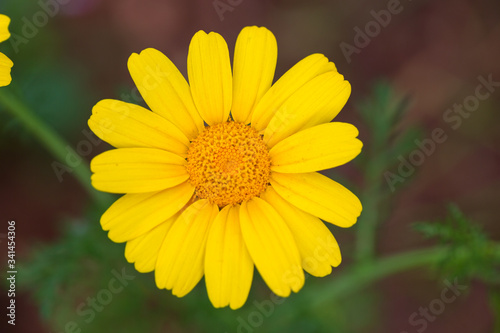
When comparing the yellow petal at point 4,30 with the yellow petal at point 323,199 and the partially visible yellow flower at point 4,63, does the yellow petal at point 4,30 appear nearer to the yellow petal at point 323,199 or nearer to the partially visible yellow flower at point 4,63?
the partially visible yellow flower at point 4,63

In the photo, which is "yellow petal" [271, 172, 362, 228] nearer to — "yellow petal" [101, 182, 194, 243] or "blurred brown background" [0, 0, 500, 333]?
"yellow petal" [101, 182, 194, 243]

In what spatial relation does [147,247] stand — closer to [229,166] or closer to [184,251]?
[184,251]

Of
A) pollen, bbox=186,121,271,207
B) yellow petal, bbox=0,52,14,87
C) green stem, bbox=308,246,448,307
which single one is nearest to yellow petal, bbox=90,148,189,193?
pollen, bbox=186,121,271,207

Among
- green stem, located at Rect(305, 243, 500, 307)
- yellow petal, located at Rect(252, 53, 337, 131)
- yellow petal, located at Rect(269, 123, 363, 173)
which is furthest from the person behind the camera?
green stem, located at Rect(305, 243, 500, 307)

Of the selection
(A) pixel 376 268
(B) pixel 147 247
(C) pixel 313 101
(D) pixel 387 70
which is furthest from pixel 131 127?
(D) pixel 387 70

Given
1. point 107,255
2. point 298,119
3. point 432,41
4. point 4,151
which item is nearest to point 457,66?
point 432,41

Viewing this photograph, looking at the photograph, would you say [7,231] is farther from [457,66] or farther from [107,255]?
[457,66]

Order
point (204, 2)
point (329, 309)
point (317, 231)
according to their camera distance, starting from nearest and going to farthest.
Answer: point (317, 231) < point (329, 309) < point (204, 2)
